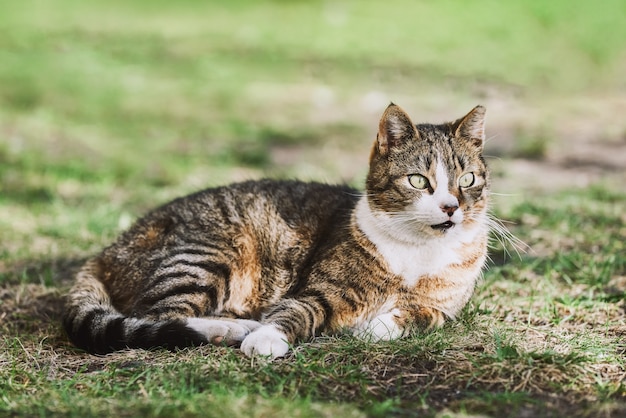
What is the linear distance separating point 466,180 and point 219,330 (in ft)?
4.50

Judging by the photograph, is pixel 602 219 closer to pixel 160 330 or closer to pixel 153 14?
pixel 160 330

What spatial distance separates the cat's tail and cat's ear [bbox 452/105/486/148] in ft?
5.27

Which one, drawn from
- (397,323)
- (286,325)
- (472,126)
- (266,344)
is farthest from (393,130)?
(266,344)

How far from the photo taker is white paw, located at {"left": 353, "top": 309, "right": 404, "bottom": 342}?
3.64m

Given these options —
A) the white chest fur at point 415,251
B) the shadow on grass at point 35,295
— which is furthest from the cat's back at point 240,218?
the shadow on grass at point 35,295

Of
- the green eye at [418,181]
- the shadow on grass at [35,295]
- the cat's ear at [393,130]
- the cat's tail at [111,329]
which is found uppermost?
the cat's ear at [393,130]

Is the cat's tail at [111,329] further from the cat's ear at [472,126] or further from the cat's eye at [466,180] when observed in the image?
the cat's ear at [472,126]

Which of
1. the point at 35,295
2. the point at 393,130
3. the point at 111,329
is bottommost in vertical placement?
the point at 35,295

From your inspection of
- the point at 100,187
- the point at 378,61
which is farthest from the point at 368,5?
the point at 100,187

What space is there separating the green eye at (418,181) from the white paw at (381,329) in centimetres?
61

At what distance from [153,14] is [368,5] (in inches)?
190

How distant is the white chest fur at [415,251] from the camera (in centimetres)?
383

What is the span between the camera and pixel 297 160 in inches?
319

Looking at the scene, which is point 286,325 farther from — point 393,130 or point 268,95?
point 268,95
